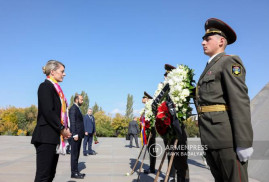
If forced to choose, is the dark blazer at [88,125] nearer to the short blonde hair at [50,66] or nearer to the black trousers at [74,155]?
the black trousers at [74,155]

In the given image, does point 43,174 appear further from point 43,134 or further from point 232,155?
point 232,155

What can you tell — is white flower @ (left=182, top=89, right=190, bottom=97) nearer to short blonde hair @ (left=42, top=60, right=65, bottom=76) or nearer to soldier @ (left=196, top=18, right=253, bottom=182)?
soldier @ (left=196, top=18, right=253, bottom=182)

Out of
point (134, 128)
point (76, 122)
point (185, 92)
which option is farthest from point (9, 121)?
point (185, 92)

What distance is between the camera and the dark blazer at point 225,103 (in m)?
2.23

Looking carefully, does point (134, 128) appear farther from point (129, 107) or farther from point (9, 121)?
point (129, 107)

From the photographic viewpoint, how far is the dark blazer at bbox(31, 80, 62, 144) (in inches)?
121

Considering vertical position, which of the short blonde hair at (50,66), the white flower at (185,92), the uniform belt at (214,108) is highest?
the short blonde hair at (50,66)

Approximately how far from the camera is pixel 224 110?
242 centimetres

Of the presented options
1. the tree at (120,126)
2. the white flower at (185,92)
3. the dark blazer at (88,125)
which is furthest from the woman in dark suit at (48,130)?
the tree at (120,126)

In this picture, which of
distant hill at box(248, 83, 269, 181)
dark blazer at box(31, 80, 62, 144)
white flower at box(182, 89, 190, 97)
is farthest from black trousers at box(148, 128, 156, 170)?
dark blazer at box(31, 80, 62, 144)

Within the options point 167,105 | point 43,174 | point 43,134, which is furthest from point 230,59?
point 43,174

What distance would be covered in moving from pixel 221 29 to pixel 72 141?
4.67 m

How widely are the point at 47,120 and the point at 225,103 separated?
2424 mm

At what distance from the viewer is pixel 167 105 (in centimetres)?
360
